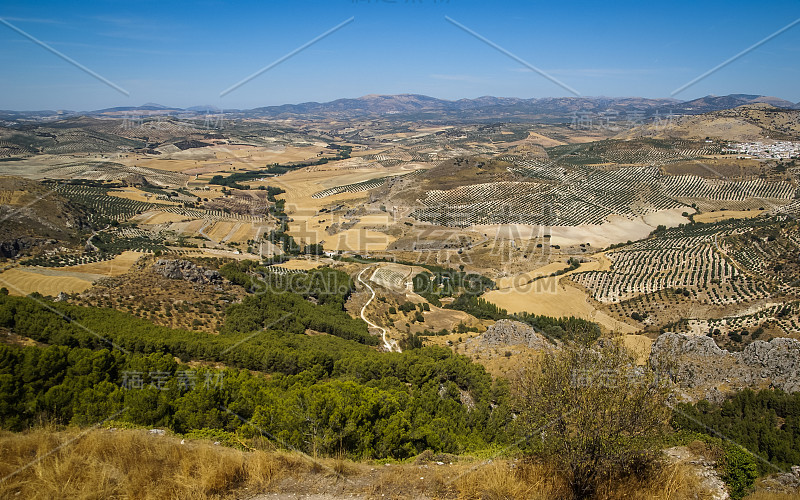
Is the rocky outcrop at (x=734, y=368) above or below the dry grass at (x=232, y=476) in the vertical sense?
below

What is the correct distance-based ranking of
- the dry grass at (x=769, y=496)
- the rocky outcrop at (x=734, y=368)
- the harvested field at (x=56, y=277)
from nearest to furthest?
1. the dry grass at (x=769, y=496)
2. the rocky outcrop at (x=734, y=368)
3. the harvested field at (x=56, y=277)

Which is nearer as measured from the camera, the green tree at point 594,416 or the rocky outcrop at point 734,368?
the green tree at point 594,416

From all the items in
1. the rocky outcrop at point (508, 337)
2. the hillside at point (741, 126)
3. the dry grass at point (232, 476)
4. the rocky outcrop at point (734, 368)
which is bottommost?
the rocky outcrop at point (508, 337)

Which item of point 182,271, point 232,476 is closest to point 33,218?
point 182,271

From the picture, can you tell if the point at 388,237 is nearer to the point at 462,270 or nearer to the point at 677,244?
the point at 462,270

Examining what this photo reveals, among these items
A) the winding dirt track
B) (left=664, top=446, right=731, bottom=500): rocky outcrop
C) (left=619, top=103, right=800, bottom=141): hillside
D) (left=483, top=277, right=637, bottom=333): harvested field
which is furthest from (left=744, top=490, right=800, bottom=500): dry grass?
(left=619, top=103, right=800, bottom=141): hillside

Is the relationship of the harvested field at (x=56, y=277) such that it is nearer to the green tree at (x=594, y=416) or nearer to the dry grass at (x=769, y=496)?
the green tree at (x=594, y=416)

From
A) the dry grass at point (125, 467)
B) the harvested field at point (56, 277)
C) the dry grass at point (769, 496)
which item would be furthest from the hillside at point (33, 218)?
the dry grass at point (769, 496)

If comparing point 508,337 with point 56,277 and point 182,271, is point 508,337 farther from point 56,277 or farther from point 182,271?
point 56,277
